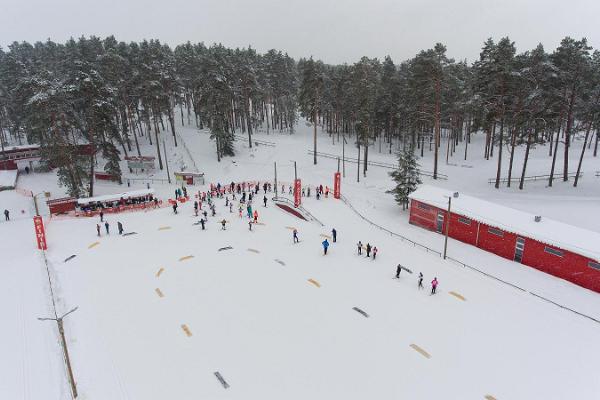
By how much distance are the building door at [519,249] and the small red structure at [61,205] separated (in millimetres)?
36742

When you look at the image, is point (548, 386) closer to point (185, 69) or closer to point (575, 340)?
point (575, 340)

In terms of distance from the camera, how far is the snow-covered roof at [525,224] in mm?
21031

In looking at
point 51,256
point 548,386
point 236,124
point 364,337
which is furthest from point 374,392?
point 236,124

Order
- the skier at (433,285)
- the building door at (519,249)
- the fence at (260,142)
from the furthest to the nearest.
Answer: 1. the fence at (260,142)
2. the building door at (519,249)
3. the skier at (433,285)

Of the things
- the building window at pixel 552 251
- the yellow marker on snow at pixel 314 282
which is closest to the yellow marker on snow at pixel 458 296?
the building window at pixel 552 251

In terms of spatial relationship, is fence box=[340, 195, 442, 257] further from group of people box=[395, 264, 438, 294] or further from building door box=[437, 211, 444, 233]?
group of people box=[395, 264, 438, 294]

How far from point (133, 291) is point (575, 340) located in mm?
22450

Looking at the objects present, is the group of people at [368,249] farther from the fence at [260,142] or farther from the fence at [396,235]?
the fence at [260,142]

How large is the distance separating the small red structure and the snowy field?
2346mm

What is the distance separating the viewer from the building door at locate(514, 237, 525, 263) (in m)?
23.3

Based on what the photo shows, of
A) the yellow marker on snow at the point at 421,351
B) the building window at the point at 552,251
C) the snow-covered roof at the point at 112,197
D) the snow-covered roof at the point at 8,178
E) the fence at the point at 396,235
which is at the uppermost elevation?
the snow-covered roof at the point at 8,178

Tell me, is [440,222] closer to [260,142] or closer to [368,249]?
[368,249]

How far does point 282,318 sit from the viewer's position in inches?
695

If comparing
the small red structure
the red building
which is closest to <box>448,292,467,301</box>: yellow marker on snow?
the red building
